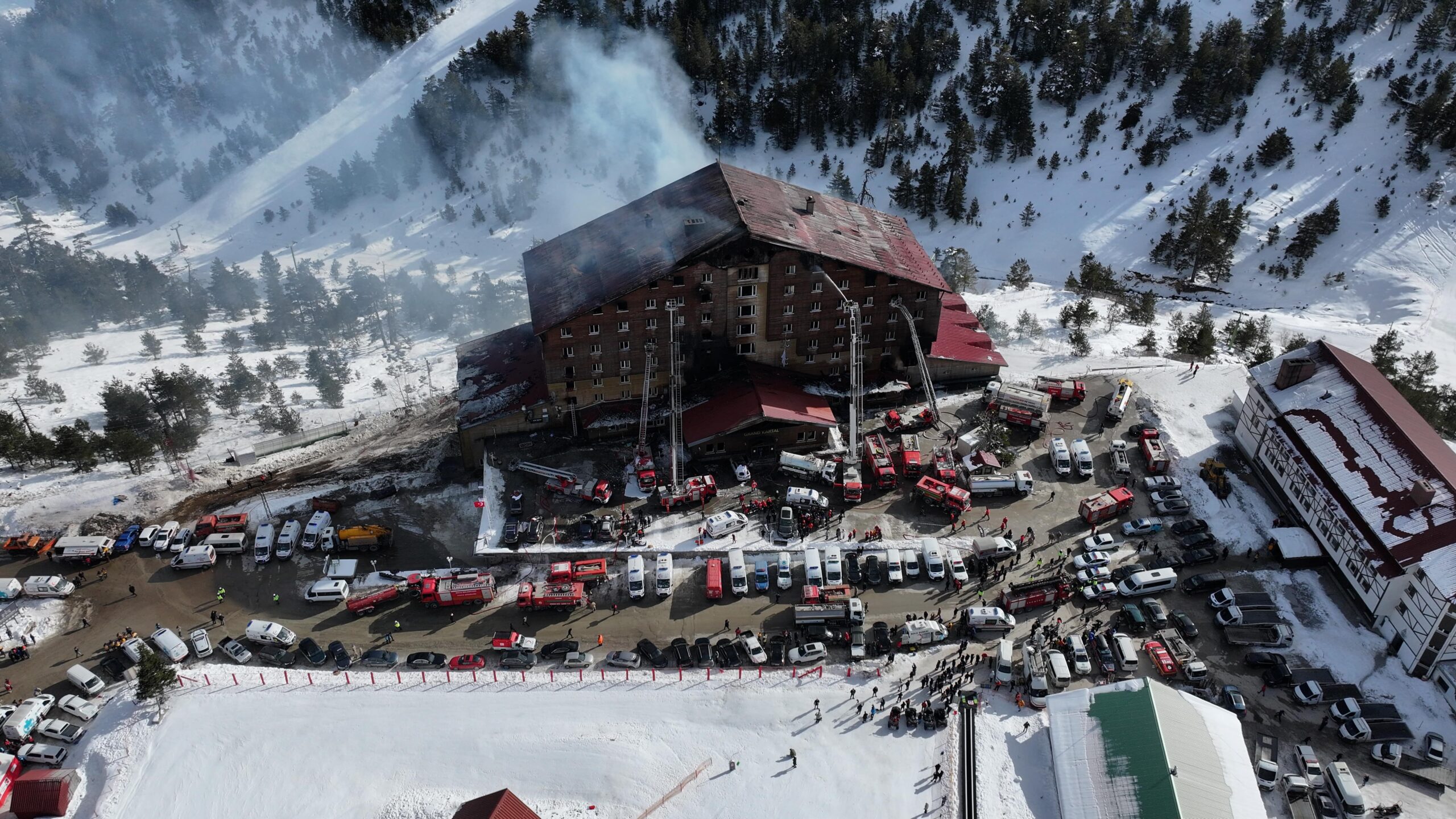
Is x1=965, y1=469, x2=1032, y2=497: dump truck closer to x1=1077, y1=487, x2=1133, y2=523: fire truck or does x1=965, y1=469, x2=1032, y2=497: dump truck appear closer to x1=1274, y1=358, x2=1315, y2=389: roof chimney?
x1=1077, y1=487, x2=1133, y2=523: fire truck

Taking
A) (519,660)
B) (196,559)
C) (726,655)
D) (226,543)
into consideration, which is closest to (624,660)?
(726,655)

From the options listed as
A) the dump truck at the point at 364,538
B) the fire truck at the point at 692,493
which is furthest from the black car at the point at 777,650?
the dump truck at the point at 364,538

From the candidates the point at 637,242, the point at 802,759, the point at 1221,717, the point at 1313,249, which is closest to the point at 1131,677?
the point at 1221,717

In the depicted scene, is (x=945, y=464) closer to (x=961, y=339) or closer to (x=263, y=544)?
(x=961, y=339)

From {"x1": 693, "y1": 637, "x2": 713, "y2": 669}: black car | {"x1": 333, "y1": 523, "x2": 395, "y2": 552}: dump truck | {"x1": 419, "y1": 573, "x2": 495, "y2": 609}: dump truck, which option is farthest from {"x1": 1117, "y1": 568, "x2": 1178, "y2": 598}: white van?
{"x1": 333, "y1": 523, "x2": 395, "y2": 552}: dump truck

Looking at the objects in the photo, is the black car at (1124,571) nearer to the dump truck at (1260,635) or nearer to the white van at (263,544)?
the dump truck at (1260,635)

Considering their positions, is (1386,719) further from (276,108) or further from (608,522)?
(276,108)
